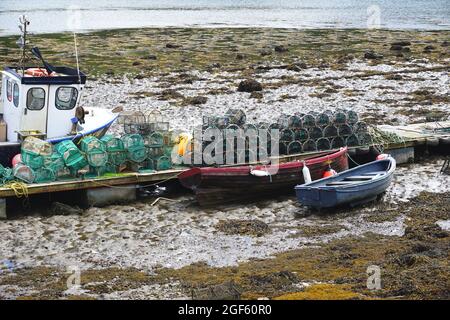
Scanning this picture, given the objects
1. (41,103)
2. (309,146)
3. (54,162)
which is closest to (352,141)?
(309,146)

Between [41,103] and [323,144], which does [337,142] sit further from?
[41,103]

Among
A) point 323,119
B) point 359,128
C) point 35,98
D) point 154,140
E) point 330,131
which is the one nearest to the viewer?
point 154,140

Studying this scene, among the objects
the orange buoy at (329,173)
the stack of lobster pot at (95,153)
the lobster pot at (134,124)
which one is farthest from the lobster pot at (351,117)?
the stack of lobster pot at (95,153)

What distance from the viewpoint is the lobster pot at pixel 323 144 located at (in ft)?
61.0

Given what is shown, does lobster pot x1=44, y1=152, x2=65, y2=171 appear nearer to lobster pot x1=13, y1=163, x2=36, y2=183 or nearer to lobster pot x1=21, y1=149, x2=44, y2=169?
lobster pot x1=21, y1=149, x2=44, y2=169

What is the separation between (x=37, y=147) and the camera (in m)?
16.5

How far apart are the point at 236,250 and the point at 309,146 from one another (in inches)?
203

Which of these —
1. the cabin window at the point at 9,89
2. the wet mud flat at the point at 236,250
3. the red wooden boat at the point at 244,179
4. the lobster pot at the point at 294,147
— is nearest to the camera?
the wet mud flat at the point at 236,250

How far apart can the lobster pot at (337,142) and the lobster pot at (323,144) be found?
15 centimetres

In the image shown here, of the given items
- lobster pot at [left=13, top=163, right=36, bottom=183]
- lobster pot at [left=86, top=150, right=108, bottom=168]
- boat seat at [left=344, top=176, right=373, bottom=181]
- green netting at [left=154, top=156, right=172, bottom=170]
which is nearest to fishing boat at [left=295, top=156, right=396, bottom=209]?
boat seat at [left=344, top=176, right=373, bottom=181]

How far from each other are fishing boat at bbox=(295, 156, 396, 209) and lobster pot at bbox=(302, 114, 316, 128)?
1694 millimetres

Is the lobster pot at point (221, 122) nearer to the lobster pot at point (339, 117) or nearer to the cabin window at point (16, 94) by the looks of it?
the lobster pot at point (339, 117)

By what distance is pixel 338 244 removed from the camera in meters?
14.1
